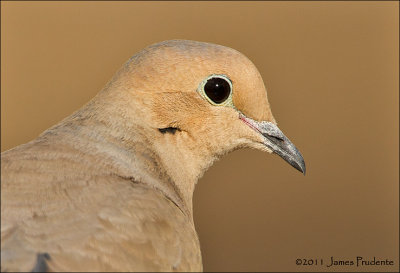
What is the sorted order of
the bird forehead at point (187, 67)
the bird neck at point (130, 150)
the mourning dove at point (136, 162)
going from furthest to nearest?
the bird forehead at point (187, 67) → the bird neck at point (130, 150) → the mourning dove at point (136, 162)

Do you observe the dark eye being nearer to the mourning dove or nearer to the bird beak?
the mourning dove

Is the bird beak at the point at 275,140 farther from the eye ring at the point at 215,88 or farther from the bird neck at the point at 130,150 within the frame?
the bird neck at the point at 130,150

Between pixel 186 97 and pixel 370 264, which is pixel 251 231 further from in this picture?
pixel 186 97

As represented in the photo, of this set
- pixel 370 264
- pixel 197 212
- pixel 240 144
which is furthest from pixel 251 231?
pixel 240 144

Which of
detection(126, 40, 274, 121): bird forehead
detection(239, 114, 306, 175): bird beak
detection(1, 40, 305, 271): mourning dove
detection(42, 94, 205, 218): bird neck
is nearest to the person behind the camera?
detection(1, 40, 305, 271): mourning dove

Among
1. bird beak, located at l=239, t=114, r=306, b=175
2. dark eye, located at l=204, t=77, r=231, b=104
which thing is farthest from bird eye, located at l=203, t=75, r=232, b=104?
bird beak, located at l=239, t=114, r=306, b=175

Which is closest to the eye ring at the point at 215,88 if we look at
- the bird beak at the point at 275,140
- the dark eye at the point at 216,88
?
the dark eye at the point at 216,88

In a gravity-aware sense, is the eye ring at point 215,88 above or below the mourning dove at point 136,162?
above

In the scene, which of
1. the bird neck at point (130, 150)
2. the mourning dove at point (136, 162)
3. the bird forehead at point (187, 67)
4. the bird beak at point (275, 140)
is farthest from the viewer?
the bird beak at point (275, 140)
